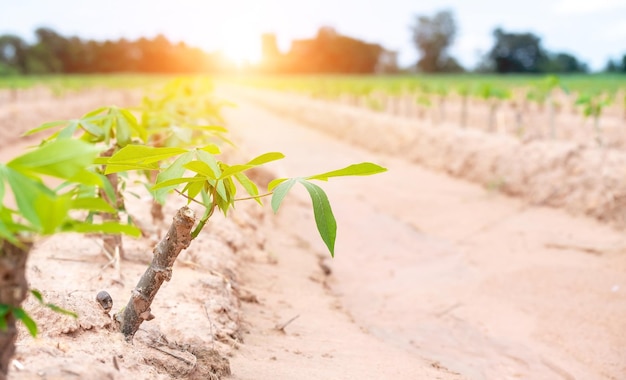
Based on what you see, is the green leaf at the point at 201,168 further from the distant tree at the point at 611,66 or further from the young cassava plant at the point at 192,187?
the distant tree at the point at 611,66

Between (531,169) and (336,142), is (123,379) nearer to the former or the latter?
(531,169)

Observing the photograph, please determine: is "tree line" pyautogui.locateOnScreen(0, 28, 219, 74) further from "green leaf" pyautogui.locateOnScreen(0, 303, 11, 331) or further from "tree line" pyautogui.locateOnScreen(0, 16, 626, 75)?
"green leaf" pyautogui.locateOnScreen(0, 303, 11, 331)

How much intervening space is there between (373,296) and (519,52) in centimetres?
5983

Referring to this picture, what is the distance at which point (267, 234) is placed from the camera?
4871 millimetres

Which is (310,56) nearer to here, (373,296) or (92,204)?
(373,296)

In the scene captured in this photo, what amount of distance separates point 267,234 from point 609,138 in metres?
7.28

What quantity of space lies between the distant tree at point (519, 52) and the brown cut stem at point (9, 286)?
61270 mm

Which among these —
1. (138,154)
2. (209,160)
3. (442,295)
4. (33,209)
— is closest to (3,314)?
(33,209)

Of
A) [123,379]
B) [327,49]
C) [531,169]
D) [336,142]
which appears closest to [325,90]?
[336,142]

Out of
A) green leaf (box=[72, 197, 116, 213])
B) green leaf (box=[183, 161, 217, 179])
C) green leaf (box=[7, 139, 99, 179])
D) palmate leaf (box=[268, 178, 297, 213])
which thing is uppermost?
green leaf (box=[7, 139, 99, 179])

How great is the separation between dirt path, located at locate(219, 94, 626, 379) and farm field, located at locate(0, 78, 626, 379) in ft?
0.05

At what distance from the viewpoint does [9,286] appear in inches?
48.3

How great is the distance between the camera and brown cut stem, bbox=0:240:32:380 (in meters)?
1.22

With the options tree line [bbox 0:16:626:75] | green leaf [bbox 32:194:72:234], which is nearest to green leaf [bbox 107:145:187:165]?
green leaf [bbox 32:194:72:234]
